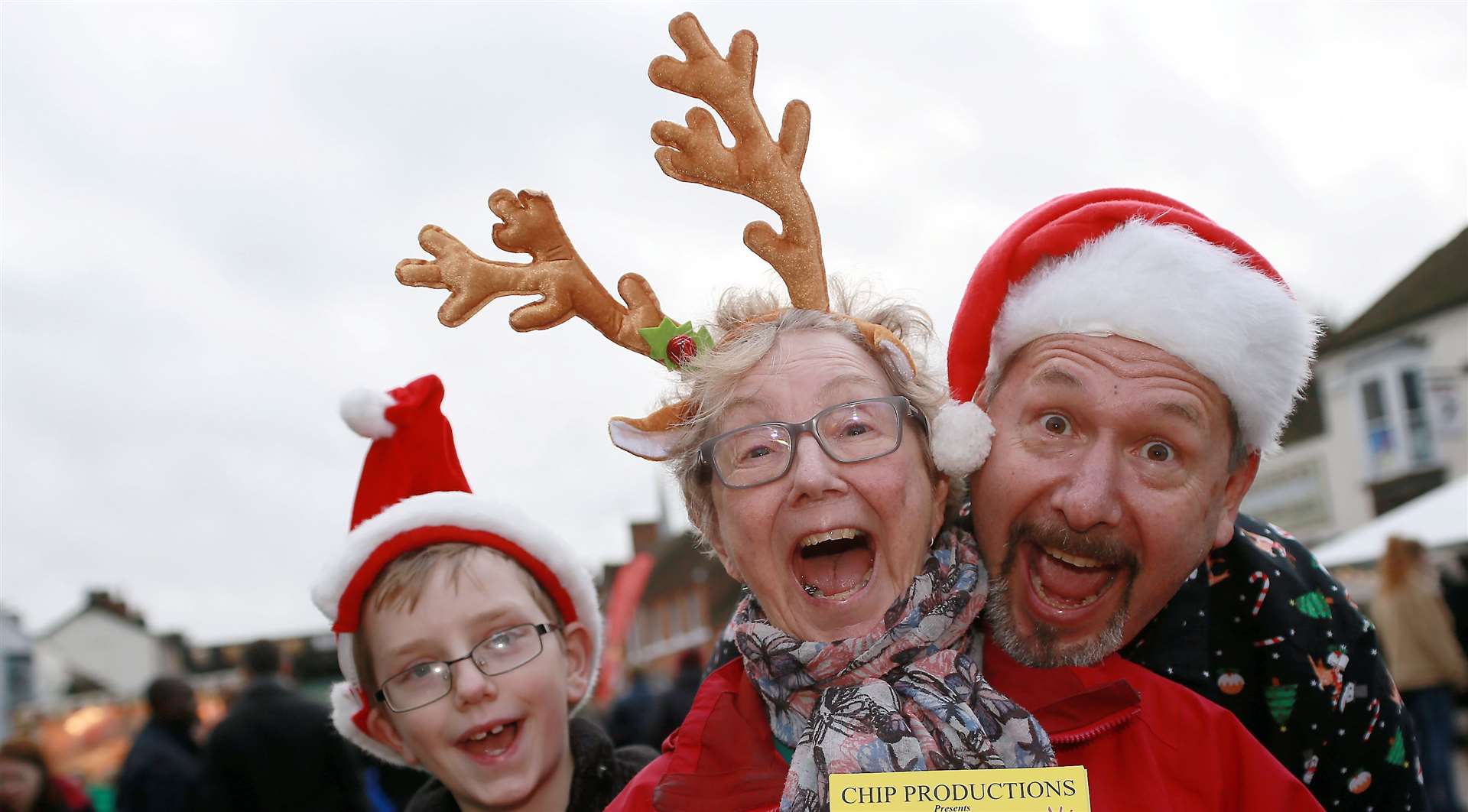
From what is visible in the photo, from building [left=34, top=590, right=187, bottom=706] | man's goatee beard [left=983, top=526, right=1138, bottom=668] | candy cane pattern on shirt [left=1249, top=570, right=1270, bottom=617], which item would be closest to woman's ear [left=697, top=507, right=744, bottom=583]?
man's goatee beard [left=983, top=526, right=1138, bottom=668]

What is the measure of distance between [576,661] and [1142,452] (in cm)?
156

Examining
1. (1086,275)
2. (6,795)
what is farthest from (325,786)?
(1086,275)

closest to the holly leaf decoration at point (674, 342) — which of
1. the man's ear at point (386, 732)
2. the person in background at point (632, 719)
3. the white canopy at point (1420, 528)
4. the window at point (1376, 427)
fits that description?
the man's ear at point (386, 732)

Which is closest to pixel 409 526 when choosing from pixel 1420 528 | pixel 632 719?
pixel 632 719

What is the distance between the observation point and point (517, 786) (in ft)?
8.83

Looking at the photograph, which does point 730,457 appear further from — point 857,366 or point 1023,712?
point 1023,712

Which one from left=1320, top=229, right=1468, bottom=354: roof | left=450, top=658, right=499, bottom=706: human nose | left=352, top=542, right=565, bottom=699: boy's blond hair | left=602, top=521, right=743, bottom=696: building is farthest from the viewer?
left=602, top=521, right=743, bottom=696: building

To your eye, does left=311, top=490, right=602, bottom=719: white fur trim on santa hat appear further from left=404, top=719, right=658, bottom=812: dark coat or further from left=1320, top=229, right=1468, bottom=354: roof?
left=1320, top=229, right=1468, bottom=354: roof

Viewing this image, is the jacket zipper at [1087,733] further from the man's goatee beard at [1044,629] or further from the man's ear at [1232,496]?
the man's ear at [1232,496]

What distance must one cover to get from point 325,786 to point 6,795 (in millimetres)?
1881

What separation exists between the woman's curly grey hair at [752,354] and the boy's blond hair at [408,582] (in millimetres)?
621

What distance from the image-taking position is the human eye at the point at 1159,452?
7.22 ft

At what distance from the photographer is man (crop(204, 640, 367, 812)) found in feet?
17.4

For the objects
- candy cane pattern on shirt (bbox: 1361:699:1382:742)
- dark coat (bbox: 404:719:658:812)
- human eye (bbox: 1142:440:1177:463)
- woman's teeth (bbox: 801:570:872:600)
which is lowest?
dark coat (bbox: 404:719:658:812)
